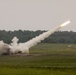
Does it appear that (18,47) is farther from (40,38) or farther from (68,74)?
(68,74)

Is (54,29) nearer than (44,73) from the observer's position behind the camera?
No

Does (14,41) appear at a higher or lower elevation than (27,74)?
higher

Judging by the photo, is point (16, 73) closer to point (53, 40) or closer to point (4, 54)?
point (4, 54)

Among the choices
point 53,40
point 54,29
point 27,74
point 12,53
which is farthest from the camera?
point 53,40

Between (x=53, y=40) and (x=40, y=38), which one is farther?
(x=53, y=40)

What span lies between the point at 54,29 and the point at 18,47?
435 inches

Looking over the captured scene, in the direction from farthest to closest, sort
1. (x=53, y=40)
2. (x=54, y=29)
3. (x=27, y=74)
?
(x=53, y=40) → (x=54, y=29) → (x=27, y=74)

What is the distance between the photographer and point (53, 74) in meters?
39.7

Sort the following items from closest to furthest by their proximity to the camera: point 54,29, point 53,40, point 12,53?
point 54,29
point 12,53
point 53,40

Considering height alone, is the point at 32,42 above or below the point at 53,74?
above

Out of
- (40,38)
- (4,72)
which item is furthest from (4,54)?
(4,72)

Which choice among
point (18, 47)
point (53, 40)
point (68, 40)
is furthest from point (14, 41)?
A: point (68, 40)

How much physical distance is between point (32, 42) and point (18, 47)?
11.4ft

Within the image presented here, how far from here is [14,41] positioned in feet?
293
